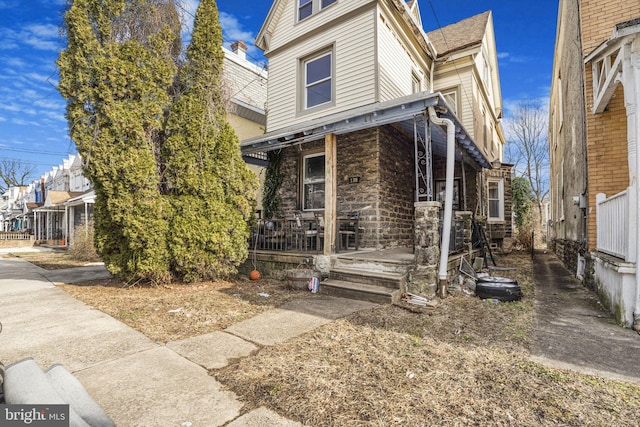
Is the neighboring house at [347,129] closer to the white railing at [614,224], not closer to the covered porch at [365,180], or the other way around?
the covered porch at [365,180]

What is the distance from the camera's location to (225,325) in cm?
398

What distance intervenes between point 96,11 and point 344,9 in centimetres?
583

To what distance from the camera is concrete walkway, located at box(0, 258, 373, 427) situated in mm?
2146

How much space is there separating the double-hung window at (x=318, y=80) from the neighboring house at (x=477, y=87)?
11.5 feet

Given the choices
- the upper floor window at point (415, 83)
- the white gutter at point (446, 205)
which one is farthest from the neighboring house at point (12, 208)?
the white gutter at point (446, 205)

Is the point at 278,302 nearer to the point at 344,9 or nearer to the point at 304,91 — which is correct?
the point at 304,91

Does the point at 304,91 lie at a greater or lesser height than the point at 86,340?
greater

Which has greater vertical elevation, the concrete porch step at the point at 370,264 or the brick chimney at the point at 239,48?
the brick chimney at the point at 239,48

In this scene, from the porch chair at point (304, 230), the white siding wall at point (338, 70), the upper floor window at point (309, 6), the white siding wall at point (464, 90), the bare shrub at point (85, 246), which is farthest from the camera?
the bare shrub at point (85, 246)

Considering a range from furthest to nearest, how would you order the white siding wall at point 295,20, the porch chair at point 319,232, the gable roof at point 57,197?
the gable roof at point 57,197 → the white siding wall at point 295,20 → the porch chair at point 319,232

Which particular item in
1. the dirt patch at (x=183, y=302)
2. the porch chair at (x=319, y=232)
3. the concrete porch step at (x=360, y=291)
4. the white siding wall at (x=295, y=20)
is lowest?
the dirt patch at (x=183, y=302)

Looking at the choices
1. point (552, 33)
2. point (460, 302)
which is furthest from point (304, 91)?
point (552, 33)

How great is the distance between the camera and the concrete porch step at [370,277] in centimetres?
520

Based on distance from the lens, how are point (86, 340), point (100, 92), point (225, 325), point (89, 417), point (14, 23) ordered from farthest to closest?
point (14, 23)
point (100, 92)
point (225, 325)
point (86, 340)
point (89, 417)
